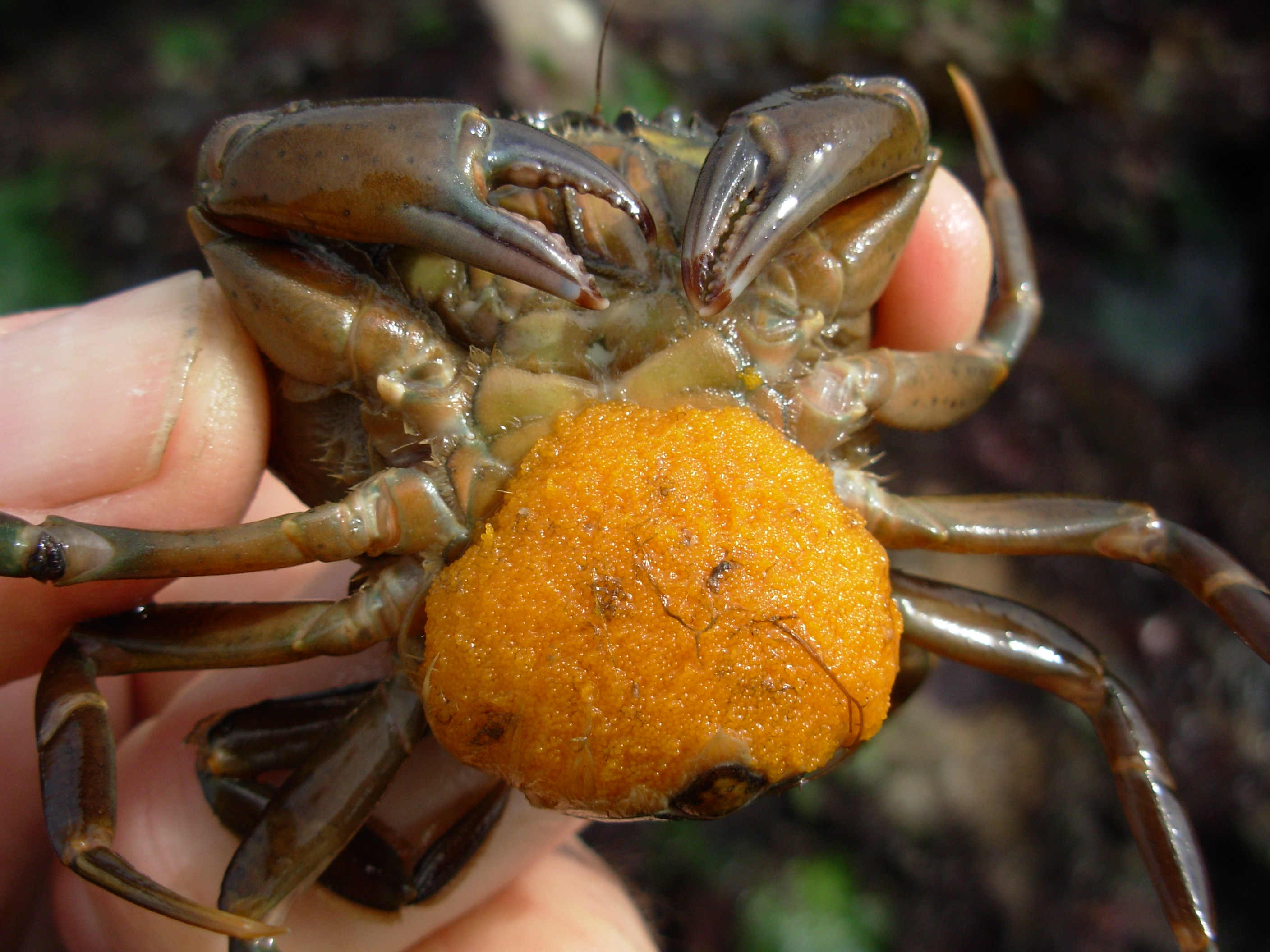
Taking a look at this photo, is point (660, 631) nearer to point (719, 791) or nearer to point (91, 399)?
point (719, 791)

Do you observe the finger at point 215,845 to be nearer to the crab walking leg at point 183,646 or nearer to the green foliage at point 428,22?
the crab walking leg at point 183,646

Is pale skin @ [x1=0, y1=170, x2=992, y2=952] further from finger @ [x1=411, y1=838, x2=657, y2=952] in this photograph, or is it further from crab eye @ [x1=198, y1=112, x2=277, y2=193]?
crab eye @ [x1=198, y1=112, x2=277, y2=193]

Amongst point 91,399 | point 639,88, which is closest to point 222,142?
point 91,399

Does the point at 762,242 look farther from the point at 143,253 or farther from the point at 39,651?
the point at 143,253

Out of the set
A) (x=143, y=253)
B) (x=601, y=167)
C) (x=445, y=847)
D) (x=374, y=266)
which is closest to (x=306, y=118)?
(x=374, y=266)

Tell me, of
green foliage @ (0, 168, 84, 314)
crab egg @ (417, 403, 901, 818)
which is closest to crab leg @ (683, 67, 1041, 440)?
crab egg @ (417, 403, 901, 818)
